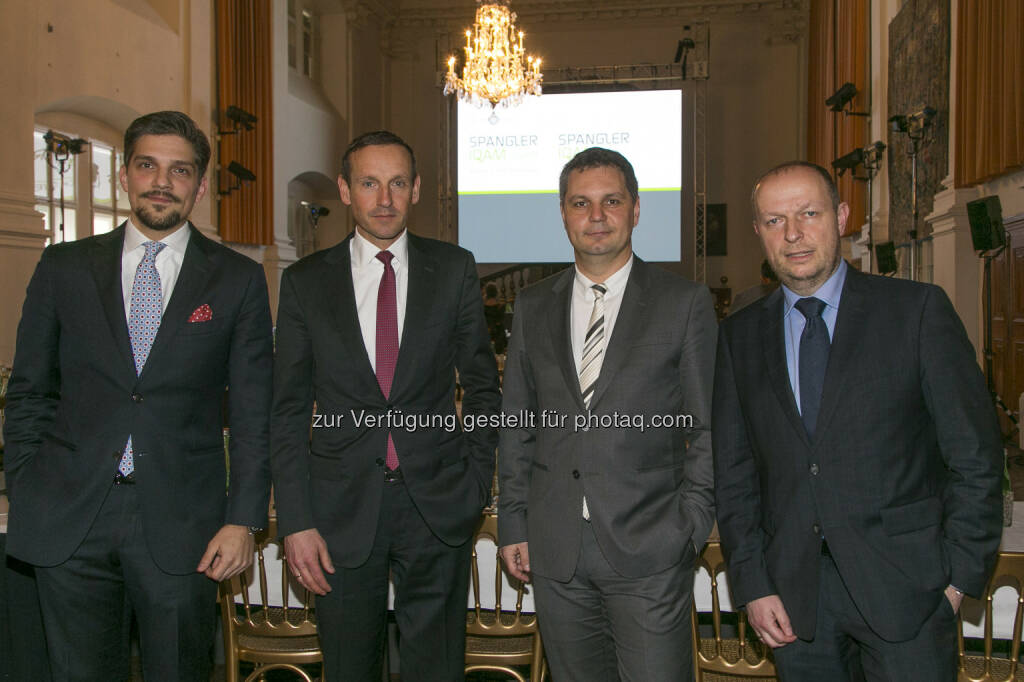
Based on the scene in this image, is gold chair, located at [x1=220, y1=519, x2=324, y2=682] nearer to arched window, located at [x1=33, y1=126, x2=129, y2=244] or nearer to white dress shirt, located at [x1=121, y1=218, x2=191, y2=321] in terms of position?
white dress shirt, located at [x1=121, y1=218, x2=191, y2=321]

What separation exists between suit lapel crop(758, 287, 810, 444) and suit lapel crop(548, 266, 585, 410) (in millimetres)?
445

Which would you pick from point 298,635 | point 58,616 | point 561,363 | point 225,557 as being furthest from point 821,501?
point 58,616

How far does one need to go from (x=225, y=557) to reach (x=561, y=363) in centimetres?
92

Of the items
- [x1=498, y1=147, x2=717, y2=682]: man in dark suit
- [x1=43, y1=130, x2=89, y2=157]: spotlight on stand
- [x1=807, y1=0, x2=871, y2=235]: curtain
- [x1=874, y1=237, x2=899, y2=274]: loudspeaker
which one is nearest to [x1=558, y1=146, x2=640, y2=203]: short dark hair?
[x1=498, y1=147, x2=717, y2=682]: man in dark suit

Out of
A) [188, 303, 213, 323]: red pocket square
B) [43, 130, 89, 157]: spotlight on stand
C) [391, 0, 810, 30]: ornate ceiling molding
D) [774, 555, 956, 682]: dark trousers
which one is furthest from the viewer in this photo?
[391, 0, 810, 30]: ornate ceiling molding

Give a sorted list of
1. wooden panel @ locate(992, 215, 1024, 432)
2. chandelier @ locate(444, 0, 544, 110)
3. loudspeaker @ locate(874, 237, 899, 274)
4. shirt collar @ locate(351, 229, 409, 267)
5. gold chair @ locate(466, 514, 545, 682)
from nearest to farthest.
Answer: shirt collar @ locate(351, 229, 409, 267) < gold chair @ locate(466, 514, 545, 682) < wooden panel @ locate(992, 215, 1024, 432) < loudspeaker @ locate(874, 237, 899, 274) < chandelier @ locate(444, 0, 544, 110)

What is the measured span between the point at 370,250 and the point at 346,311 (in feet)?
0.63

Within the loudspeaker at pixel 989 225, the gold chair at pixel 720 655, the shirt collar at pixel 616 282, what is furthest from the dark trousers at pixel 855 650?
the loudspeaker at pixel 989 225

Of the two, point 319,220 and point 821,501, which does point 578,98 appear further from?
point 821,501

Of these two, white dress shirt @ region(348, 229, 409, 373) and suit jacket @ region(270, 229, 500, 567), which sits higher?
white dress shirt @ region(348, 229, 409, 373)

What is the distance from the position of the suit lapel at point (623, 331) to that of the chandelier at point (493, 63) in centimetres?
829

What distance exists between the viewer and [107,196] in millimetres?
8633

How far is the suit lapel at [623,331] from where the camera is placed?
198 cm

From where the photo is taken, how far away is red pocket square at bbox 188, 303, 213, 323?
6.48 ft
